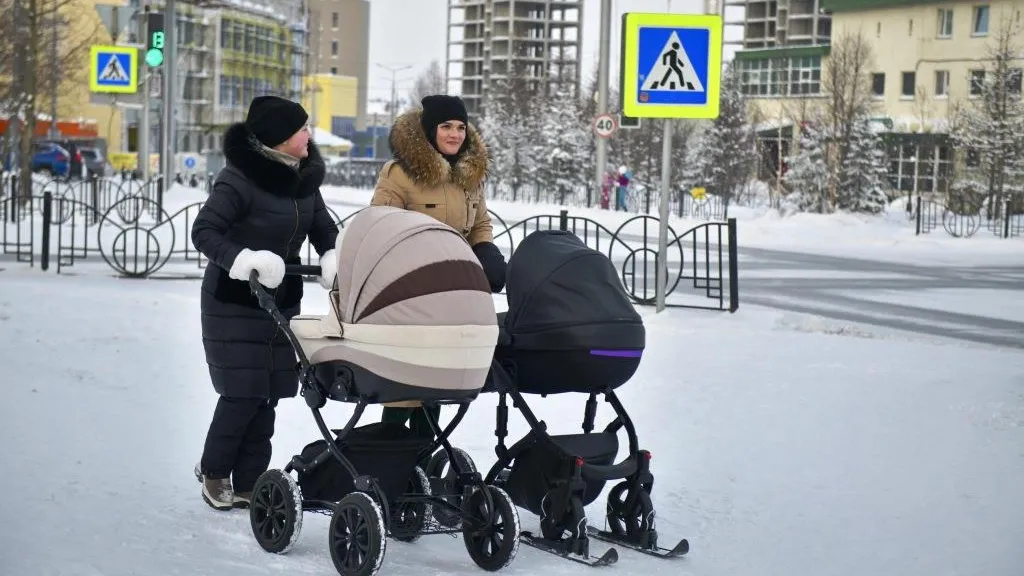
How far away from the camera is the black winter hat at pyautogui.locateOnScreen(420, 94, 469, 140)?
250 inches

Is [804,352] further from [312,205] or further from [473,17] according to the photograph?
[473,17]

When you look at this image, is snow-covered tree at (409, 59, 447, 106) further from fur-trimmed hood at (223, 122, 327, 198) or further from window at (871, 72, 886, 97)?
fur-trimmed hood at (223, 122, 327, 198)

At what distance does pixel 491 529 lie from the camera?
221 inches

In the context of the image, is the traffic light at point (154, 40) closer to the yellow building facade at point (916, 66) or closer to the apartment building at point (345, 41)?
the yellow building facade at point (916, 66)

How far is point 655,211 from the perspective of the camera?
1718 inches

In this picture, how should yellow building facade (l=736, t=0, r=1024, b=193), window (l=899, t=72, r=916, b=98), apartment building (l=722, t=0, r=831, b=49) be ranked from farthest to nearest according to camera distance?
apartment building (l=722, t=0, r=831, b=49), window (l=899, t=72, r=916, b=98), yellow building facade (l=736, t=0, r=1024, b=193)

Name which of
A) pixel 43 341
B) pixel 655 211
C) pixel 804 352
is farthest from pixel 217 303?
pixel 655 211

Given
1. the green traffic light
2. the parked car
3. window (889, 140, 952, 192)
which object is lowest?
the parked car

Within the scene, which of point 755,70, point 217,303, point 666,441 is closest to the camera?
point 217,303

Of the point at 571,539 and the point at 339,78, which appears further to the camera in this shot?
the point at 339,78

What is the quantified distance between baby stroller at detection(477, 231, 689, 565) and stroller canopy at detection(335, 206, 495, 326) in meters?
0.30

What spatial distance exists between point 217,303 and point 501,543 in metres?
1.67

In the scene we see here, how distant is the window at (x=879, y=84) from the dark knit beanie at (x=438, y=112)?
69365 millimetres

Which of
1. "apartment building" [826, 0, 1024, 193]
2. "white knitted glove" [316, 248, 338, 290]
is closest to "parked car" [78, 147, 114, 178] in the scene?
"apartment building" [826, 0, 1024, 193]
